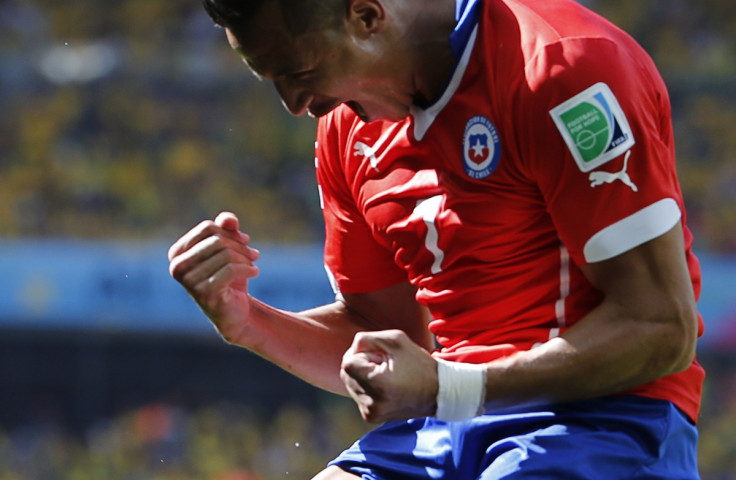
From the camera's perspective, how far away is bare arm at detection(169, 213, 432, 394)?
2322 millimetres

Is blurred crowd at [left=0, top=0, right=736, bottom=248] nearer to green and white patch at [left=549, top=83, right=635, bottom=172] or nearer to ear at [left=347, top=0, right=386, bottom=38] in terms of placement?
ear at [left=347, top=0, right=386, bottom=38]

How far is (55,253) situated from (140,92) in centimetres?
215

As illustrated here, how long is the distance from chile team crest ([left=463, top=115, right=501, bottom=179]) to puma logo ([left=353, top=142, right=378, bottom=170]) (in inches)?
12.5

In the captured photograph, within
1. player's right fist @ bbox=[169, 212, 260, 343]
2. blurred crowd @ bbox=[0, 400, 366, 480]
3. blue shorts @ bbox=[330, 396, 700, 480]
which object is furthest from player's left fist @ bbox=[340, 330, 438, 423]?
blurred crowd @ bbox=[0, 400, 366, 480]

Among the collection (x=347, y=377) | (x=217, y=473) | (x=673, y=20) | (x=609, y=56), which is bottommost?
(x=217, y=473)

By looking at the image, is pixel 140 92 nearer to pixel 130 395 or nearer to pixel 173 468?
pixel 130 395

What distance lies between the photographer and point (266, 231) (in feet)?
36.2

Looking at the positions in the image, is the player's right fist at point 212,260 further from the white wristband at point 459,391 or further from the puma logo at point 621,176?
the puma logo at point 621,176

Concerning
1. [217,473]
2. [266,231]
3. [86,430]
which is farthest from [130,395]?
[266,231]

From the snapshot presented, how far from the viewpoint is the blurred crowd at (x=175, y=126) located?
1106cm

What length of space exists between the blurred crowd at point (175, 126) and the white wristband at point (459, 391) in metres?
8.89

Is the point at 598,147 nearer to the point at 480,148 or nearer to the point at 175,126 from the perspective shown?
the point at 480,148

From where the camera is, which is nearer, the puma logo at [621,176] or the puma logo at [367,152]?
the puma logo at [621,176]

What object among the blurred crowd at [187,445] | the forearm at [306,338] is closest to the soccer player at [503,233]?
the forearm at [306,338]
